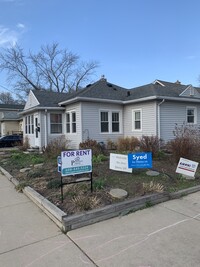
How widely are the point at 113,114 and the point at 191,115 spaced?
17.2ft

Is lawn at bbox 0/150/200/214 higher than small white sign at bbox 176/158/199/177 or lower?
lower

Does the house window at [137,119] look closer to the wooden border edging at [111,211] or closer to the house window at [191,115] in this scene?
the house window at [191,115]

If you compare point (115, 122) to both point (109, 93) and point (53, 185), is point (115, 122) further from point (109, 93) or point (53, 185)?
point (53, 185)

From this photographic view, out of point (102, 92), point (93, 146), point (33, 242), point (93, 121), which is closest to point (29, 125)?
point (93, 121)

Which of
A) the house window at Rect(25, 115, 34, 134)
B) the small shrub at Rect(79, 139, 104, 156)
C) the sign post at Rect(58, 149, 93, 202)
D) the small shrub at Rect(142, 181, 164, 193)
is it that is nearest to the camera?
the sign post at Rect(58, 149, 93, 202)

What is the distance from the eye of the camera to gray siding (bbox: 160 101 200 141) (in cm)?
1380

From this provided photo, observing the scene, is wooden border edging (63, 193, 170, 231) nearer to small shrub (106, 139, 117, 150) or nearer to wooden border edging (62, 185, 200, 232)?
wooden border edging (62, 185, 200, 232)

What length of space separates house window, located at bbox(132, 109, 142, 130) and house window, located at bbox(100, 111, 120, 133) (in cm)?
120

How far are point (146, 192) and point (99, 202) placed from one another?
124cm

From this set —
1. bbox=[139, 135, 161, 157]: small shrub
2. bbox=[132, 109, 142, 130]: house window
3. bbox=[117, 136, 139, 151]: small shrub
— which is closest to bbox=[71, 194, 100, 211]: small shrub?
bbox=[139, 135, 161, 157]: small shrub

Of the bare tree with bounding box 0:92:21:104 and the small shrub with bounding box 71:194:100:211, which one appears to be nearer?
the small shrub with bounding box 71:194:100:211

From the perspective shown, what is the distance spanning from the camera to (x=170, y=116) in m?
14.1

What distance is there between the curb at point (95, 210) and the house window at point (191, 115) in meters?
10.6

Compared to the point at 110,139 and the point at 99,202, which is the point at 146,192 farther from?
the point at 110,139
